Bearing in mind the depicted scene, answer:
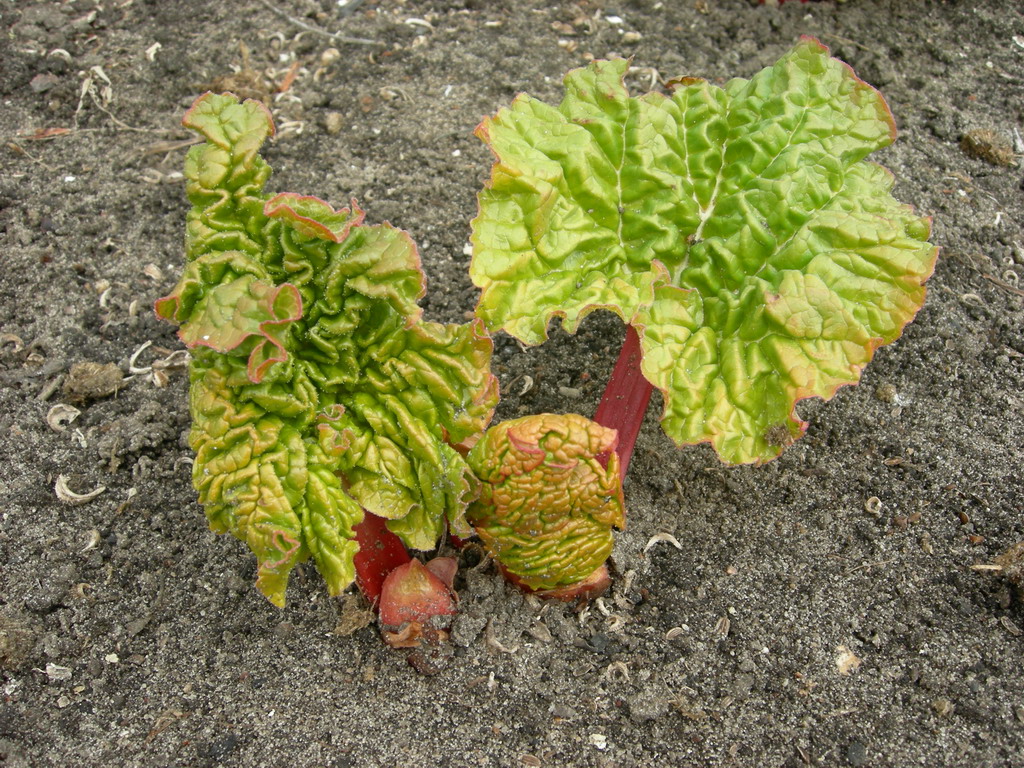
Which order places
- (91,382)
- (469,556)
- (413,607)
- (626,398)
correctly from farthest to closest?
1. (91,382)
2. (469,556)
3. (626,398)
4. (413,607)

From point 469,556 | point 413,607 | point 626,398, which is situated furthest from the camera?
point 469,556

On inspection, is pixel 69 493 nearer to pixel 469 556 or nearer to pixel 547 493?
pixel 469 556

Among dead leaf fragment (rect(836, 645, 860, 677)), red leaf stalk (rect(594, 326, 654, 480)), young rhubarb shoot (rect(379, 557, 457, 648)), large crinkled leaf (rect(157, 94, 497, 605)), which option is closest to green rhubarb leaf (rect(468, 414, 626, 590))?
large crinkled leaf (rect(157, 94, 497, 605))

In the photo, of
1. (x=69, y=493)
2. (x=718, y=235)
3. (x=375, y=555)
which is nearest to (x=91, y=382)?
(x=69, y=493)

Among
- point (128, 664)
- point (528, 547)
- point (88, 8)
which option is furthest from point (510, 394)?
point (88, 8)

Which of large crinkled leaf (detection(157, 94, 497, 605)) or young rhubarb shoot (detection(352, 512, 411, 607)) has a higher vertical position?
large crinkled leaf (detection(157, 94, 497, 605))

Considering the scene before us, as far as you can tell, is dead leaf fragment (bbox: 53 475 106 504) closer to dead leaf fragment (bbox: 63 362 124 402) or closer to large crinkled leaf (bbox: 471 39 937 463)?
dead leaf fragment (bbox: 63 362 124 402)
